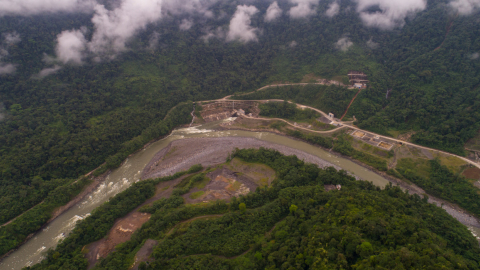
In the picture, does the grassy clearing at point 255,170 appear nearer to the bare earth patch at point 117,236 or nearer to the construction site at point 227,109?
the bare earth patch at point 117,236

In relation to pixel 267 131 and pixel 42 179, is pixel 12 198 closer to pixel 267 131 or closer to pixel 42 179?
pixel 42 179

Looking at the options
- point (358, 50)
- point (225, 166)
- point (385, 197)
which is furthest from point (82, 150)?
point (358, 50)

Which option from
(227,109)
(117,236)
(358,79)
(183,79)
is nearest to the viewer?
(117,236)

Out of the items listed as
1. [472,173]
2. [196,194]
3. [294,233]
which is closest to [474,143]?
[472,173]

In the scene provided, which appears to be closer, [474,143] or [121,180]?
[474,143]

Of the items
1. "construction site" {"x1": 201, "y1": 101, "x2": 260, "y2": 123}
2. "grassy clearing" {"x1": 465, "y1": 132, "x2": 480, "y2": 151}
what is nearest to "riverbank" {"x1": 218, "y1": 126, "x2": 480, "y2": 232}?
"grassy clearing" {"x1": 465, "y1": 132, "x2": 480, "y2": 151}

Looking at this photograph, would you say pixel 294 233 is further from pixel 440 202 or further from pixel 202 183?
pixel 440 202

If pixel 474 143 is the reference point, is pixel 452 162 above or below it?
below
